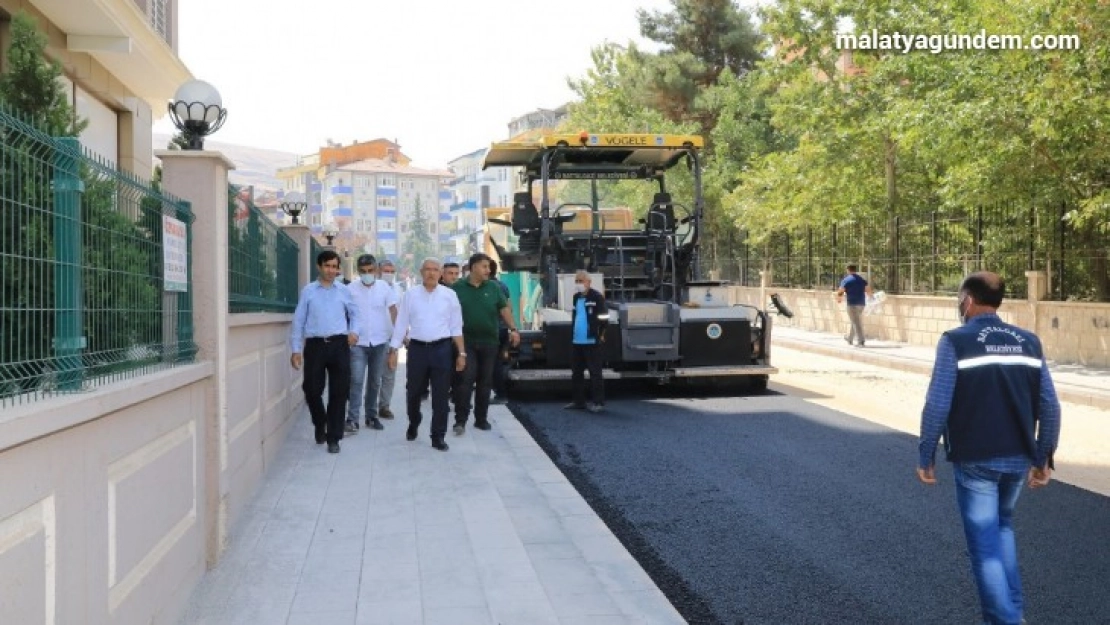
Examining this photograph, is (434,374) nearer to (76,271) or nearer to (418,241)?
(76,271)

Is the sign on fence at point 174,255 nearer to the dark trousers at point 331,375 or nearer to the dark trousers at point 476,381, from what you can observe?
the dark trousers at point 331,375

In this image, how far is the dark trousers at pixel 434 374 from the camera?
9383 mm

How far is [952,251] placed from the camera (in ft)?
68.1

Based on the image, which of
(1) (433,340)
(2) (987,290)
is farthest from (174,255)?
(1) (433,340)

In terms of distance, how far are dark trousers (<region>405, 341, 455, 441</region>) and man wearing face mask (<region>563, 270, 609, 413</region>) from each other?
8.64 ft

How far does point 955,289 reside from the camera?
Result: 21141 mm

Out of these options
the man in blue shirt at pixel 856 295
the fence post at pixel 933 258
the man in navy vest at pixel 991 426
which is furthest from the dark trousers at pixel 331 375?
the fence post at pixel 933 258

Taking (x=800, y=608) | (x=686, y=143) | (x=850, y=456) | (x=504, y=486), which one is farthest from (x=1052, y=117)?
(x=800, y=608)

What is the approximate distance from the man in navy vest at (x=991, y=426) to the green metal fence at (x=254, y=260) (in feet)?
14.2

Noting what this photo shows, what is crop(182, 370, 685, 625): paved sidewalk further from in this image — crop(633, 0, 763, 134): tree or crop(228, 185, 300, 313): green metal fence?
crop(633, 0, 763, 134): tree

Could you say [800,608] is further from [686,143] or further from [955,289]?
[955,289]

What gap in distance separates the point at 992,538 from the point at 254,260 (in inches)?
229

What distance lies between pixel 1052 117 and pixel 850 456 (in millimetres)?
8128

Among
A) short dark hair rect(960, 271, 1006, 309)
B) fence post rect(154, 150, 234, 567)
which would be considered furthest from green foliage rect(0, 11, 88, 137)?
short dark hair rect(960, 271, 1006, 309)
